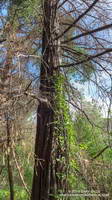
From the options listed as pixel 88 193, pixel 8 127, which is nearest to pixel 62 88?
pixel 8 127

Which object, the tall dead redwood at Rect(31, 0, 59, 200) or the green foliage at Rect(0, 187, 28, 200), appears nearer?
the tall dead redwood at Rect(31, 0, 59, 200)

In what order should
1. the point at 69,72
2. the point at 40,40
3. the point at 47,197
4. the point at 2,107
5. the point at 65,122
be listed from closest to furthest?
1. the point at 2,107
2. the point at 47,197
3. the point at 65,122
4. the point at 40,40
5. the point at 69,72

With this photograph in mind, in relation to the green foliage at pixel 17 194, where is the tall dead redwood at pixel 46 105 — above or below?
above

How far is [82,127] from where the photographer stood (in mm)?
3826

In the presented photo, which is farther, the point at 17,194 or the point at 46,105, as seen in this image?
the point at 17,194

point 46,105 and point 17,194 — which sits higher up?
point 46,105

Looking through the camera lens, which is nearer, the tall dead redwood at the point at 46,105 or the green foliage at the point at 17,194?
the tall dead redwood at the point at 46,105

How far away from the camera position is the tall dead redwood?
284 cm

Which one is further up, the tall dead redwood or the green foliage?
the tall dead redwood

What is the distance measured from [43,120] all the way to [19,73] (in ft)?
2.57

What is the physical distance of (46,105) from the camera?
306 centimetres

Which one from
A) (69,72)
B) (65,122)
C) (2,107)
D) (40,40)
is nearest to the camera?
(2,107)

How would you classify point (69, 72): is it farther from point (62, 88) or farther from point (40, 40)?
point (62, 88)

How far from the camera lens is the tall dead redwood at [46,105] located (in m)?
2.84
